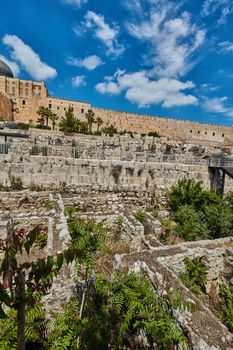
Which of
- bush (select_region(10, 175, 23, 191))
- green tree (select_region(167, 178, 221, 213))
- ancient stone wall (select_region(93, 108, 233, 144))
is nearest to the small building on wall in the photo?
ancient stone wall (select_region(93, 108, 233, 144))

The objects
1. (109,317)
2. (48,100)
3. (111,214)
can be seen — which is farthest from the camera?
(48,100)

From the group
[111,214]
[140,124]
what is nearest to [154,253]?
[111,214]

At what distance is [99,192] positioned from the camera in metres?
10.5

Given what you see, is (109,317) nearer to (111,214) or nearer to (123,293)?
(123,293)

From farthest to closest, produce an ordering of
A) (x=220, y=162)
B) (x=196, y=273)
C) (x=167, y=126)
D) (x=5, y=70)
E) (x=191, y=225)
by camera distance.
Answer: (x=167, y=126), (x=5, y=70), (x=220, y=162), (x=191, y=225), (x=196, y=273)

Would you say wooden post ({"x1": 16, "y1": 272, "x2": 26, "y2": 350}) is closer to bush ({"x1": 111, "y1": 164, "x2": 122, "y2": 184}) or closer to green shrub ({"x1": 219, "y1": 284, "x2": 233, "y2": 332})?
green shrub ({"x1": 219, "y1": 284, "x2": 233, "y2": 332})

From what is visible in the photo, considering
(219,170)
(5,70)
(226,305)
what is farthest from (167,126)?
(226,305)

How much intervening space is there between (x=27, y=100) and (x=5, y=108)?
7.27 meters

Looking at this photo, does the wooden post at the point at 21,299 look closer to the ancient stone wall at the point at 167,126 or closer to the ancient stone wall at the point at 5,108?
the ancient stone wall at the point at 5,108

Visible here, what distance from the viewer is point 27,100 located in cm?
5009

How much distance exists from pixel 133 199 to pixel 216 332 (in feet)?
26.7

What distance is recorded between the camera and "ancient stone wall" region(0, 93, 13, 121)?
42.6 metres

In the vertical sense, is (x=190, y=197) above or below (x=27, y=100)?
below

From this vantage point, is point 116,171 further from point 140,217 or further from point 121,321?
point 121,321
